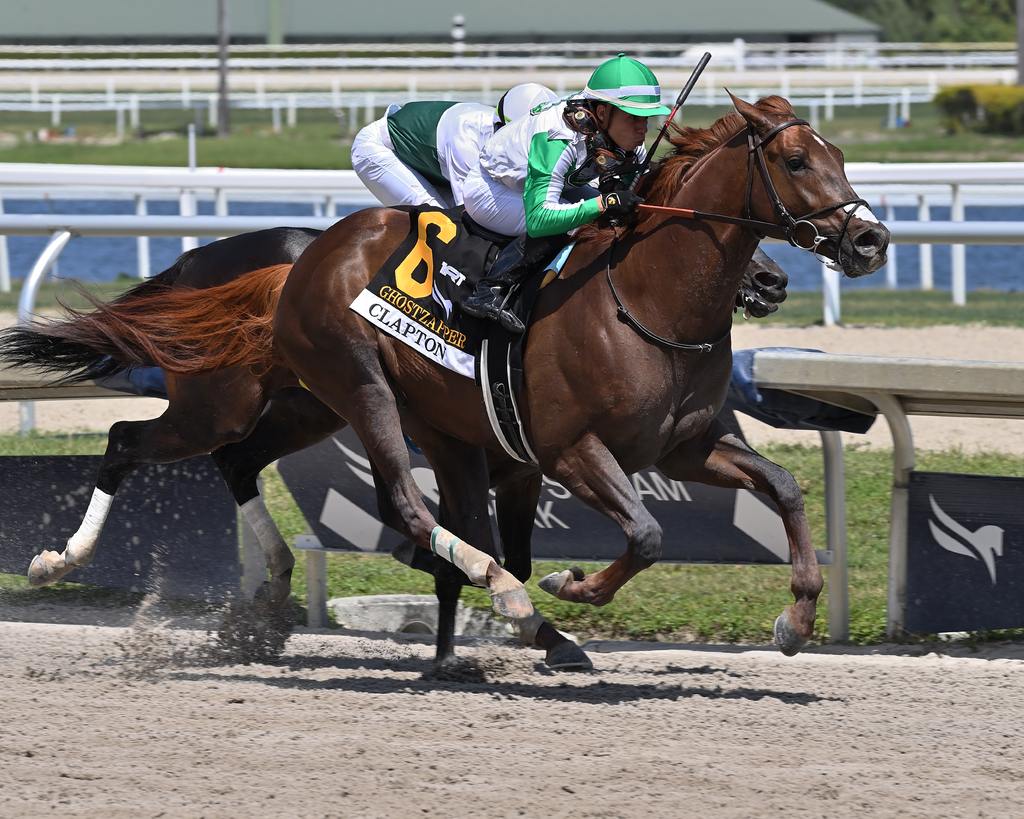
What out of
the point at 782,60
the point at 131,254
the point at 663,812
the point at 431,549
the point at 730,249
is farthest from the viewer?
the point at 782,60

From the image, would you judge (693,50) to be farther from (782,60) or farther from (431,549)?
(431,549)

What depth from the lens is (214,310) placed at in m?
5.08

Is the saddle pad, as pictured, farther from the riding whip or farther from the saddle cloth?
the riding whip

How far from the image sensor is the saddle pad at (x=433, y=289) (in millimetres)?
4516

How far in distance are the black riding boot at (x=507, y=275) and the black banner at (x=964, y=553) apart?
54.6 inches

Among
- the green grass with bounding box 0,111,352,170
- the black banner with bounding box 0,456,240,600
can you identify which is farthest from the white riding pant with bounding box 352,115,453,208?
the green grass with bounding box 0,111,352,170

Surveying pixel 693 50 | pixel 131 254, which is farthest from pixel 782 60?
pixel 131 254

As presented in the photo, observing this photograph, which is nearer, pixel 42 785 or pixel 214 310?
pixel 42 785

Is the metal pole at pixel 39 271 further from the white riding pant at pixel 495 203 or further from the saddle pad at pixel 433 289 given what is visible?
the white riding pant at pixel 495 203

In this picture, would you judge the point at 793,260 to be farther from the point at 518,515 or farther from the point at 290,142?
the point at 290,142

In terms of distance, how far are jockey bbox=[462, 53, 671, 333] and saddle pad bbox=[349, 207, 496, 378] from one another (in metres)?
0.09

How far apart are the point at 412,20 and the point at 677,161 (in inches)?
1676

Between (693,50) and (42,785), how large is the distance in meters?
31.4

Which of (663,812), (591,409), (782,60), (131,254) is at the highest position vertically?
(782,60)
